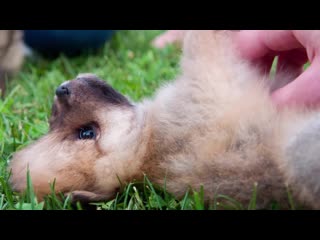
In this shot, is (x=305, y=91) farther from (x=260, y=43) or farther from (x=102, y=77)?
(x=102, y=77)

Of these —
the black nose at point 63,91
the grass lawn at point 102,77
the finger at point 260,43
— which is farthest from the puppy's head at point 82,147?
the finger at point 260,43

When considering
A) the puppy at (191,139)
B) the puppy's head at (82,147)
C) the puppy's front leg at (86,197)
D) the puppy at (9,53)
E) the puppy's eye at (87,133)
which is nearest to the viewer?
the puppy at (191,139)

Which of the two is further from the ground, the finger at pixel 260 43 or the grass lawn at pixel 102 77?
the finger at pixel 260 43

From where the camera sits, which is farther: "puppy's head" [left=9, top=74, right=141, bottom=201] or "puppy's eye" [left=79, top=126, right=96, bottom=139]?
"puppy's eye" [left=79, top=126, right=96, bottom=139]

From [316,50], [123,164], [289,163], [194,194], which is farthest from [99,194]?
[316,50]

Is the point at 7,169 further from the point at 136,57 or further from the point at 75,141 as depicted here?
the point at 136,57

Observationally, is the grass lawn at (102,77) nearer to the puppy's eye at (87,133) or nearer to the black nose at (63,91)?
the puppy's eye at (87,133)

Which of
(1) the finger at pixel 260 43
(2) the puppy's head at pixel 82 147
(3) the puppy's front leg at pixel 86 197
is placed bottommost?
(3) the puppy's front leg at pixel 86 197

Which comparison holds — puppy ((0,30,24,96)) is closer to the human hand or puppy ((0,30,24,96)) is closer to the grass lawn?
the grass lawn

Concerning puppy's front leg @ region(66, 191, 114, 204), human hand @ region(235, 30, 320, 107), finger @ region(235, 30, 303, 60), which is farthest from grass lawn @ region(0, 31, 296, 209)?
finger @ region(235, 30, 303, 60)
